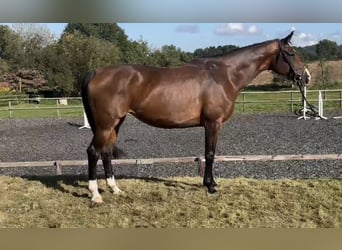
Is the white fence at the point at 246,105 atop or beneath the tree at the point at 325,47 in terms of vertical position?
beneath

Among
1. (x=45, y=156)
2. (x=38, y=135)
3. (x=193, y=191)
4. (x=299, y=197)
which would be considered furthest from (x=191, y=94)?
(x=38, y=135)

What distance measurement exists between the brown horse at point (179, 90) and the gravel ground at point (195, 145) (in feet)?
3.59

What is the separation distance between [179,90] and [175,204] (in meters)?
1.10

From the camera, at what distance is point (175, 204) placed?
3.78m

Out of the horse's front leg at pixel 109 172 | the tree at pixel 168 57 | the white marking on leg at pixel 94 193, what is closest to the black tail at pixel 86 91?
the horse's front leg at pixel 109 172

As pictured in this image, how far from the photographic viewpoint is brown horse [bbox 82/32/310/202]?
3.79 meters

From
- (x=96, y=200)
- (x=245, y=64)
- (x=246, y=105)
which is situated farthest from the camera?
(x=246, y=105)

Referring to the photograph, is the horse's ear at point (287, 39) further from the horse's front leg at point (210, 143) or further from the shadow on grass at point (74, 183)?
the shadow on grass at point (74, 183)

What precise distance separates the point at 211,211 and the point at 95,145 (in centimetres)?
133

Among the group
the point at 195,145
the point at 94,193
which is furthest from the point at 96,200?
Result: the point at 195,145

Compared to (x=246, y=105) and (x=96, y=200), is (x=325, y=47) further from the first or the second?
(x=246, y=105)

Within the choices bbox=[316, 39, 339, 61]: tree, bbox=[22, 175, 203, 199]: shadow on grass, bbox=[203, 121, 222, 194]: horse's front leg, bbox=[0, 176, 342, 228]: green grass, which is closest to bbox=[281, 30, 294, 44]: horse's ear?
bbox=[316, 39, 339, 61]: tree

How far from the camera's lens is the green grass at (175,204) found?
131 inches

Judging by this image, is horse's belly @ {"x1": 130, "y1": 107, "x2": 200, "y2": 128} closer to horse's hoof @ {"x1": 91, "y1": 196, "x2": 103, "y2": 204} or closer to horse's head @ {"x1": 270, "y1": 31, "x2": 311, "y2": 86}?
horse's hoof @ {"x1": 91, "y1": 196, "x2": 103, "y2": 204}
